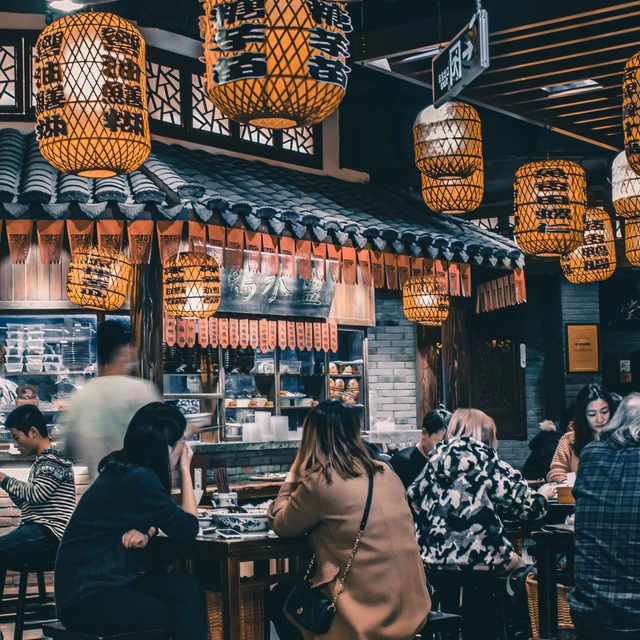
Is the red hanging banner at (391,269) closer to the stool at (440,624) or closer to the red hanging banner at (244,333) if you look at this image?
the red hanging banner at (244,333)

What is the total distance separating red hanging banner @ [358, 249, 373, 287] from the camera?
395 inches

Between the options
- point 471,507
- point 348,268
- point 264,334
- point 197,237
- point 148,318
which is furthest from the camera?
point 264,334

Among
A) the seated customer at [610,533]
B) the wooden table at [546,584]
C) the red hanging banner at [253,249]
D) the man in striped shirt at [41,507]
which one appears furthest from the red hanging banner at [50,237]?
the seated customer at [610,533]

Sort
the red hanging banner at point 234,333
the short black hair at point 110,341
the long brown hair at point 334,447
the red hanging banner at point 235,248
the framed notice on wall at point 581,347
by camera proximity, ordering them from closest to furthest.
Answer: the long brown hair at point 334,447
the short black hair at point 110,341
the red hanging banner at point 235,248
the red hanging banner at point 234,333
the framed notice on wall at point 581,347

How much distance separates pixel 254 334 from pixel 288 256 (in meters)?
2.70

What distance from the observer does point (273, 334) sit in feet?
39.7

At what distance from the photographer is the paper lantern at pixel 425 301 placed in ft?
36.0

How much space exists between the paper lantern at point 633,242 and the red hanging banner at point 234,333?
5.01 metres

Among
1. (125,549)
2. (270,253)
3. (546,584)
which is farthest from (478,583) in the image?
(270,253)

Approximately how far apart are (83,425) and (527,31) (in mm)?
3908

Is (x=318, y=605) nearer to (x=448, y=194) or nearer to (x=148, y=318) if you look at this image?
(x=448, y=194)

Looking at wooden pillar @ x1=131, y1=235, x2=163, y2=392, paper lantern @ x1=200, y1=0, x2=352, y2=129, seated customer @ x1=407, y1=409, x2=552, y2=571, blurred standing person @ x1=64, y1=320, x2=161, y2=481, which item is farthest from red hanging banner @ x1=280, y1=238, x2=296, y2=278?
paper lantern @ x1=200, y1=0, x2=352, y2=129

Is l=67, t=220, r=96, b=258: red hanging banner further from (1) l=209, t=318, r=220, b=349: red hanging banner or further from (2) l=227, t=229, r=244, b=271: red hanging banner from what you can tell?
(1) l=209, t=318, r=220, b=349: red hanging banner

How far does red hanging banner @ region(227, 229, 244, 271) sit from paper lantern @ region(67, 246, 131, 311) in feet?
3.54
